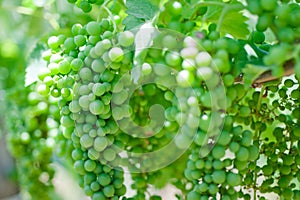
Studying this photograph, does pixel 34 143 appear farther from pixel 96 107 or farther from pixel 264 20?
pixel 264 20

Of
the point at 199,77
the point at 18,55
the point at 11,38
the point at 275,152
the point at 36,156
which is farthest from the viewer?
the point at 11,38

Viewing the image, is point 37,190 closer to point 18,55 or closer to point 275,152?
point 18,55

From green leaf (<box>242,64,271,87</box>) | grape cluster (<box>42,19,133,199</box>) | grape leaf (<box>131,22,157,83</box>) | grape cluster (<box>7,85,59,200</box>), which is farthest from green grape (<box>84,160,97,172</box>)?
grape cluster (<box>7,85,59,200</box>)

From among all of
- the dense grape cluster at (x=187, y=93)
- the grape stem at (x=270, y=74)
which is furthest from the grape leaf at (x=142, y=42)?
the grape stem at (x=270, y=74)

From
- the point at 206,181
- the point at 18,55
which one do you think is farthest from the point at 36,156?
the point at 206,181

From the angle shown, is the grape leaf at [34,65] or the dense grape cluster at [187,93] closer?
the dense grape cluster at [187,93]

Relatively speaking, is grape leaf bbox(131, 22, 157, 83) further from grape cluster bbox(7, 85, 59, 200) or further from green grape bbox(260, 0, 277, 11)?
grape cluster bbox(7, 85, 59, 200)

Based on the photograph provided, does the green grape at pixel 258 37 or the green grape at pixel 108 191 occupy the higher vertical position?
the green grape at pixel 258 37

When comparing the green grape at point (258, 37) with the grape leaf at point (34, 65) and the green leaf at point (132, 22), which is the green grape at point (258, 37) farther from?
the grape leaf at point (34, 65)
